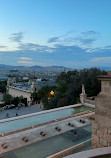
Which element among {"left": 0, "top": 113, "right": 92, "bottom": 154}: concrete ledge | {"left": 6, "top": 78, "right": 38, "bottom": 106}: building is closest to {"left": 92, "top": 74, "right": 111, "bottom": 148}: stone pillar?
{"left": 0, "top": 113, "right": 92, "bottom": 154}: concrete ledge

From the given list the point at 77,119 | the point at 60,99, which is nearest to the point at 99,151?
the point at 77,119

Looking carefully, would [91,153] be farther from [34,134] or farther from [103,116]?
[34,134]

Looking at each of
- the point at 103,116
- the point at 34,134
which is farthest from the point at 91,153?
the point at 34,134

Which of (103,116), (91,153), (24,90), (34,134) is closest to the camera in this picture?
(91,153)

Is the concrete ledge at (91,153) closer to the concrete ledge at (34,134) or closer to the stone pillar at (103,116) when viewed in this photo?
the stone pillar at (103,116)

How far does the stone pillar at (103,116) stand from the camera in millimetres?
4230

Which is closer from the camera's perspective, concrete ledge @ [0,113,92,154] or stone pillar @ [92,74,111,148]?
stone pillar @ [92,74,111,148]

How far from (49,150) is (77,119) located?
4.23 metres

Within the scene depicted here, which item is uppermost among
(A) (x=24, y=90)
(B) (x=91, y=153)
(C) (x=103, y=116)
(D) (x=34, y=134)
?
(C) (x=103, y=116)

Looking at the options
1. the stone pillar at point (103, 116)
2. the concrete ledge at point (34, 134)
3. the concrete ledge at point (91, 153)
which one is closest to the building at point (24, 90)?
the concrete ledge at point (34, 134)

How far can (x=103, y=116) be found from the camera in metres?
4.43

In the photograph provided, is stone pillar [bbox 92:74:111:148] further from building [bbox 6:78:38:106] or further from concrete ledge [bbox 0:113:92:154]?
building [bbox 6:78:38:106]

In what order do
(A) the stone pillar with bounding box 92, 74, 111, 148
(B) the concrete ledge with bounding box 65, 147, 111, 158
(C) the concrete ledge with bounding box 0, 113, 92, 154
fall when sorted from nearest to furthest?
1. (B) the concrete ledge with bounding box 65, 147, 111, 158
2. (A) the stone pillar with bounding box 92, 74, 111, 148
3. (C) the concrete ledge with bounding box 0, 113, 92, 154

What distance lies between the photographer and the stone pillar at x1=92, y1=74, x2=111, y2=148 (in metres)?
4.23
